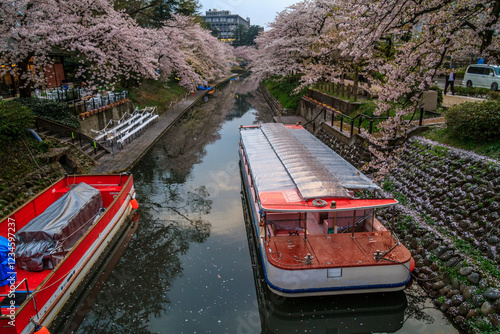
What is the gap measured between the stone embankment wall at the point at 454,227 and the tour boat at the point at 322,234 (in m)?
0.82

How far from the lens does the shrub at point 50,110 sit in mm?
17031

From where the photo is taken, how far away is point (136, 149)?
20.7 metres

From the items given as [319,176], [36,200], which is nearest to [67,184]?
[36,200]

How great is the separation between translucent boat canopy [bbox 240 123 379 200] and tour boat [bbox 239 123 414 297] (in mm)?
28

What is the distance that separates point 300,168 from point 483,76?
17695 millimetres

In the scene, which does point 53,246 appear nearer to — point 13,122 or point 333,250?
point 333,250

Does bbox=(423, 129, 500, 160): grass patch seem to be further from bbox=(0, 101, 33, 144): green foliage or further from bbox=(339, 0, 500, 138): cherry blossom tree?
bbox=(0, 101, 33, 144): green foliage

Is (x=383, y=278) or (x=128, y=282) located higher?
(x=383, y=278)

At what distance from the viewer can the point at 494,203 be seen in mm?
8500

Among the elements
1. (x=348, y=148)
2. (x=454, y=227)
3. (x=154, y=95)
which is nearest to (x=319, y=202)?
(x=454, y=227)

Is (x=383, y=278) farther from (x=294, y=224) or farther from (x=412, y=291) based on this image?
(x=294, y=224)

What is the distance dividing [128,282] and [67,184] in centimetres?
536

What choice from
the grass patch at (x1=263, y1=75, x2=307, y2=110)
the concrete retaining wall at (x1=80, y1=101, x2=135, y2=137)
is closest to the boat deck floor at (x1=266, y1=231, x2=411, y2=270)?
the concrete retaining wall at (x1=80, y1=101, x2=135, y2=137)

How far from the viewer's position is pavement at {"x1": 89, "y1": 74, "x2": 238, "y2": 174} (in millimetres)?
17203
